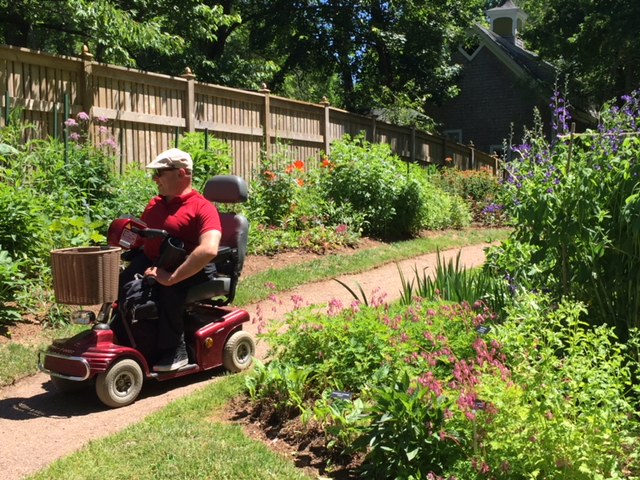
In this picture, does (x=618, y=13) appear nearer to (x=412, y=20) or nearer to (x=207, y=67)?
(x=412, y=20)

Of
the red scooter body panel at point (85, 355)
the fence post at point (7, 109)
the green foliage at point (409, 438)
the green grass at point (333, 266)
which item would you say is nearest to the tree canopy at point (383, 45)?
the green grass at point (333, 266)

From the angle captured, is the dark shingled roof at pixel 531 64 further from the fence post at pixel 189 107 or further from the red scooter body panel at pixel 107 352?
the red scooter body panel at pixel 107 352

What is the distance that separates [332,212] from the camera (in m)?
10.8

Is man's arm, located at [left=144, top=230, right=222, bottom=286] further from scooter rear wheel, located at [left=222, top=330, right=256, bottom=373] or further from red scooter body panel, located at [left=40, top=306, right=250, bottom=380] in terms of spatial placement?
scooter rear wheel, located at [left=222, top=330, right=256, bottom=373]

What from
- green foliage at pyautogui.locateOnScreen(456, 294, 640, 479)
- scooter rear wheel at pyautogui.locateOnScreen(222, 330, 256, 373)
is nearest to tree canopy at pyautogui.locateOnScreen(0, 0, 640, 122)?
scooter rear wheel at pyautogui.locateOnScreen(222, 330, 256, 373)

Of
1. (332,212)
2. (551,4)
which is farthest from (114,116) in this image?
(551,4)

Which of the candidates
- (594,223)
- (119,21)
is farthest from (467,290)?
(119,21)

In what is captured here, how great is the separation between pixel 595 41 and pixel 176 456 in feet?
75.9

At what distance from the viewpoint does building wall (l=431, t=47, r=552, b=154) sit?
2908 centimetres

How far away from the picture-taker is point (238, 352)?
16.7ft

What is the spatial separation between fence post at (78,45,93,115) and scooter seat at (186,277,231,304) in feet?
15.6

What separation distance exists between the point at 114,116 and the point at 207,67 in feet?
36.5

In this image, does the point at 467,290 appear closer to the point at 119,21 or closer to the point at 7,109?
the point at 7,109

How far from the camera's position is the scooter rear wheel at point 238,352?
4.96 meters
